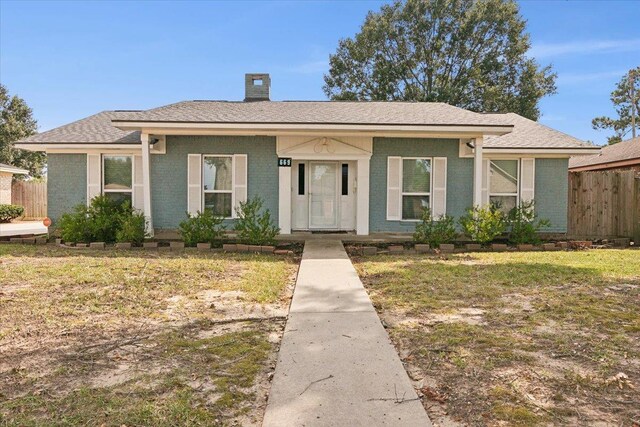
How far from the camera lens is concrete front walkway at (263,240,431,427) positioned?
234cm

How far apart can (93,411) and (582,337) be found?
3.92 metres

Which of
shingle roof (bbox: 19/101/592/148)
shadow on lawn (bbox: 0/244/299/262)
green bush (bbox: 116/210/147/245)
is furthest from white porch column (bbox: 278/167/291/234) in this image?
green bush (bbox: 116/210/147/245)

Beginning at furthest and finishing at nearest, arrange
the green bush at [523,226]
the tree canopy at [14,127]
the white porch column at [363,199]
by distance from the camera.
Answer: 1. the tree canopy at [14,127]
2. the white porch column at [363,199]
3. the green bush at [523,226]

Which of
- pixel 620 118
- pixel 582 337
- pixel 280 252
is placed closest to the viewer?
pixel 582 337

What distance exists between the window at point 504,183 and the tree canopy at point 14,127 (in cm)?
3232

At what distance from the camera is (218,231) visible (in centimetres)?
973

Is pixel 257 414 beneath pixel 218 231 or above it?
beneath

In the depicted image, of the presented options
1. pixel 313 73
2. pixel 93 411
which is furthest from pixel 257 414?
pixel 313 73

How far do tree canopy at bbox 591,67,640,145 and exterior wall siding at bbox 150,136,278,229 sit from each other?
34912 millimetres

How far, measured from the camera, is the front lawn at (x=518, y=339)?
249cm

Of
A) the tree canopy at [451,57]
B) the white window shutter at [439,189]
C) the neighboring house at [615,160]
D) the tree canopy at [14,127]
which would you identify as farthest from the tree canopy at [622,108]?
the tree canopy at [14,127]

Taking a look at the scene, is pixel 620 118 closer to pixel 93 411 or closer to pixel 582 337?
pixel 582 337

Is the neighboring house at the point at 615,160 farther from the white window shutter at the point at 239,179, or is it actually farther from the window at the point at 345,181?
the white window shutter at the point at 239,179

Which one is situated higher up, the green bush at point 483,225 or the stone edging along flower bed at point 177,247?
the green bush at point 483,225
